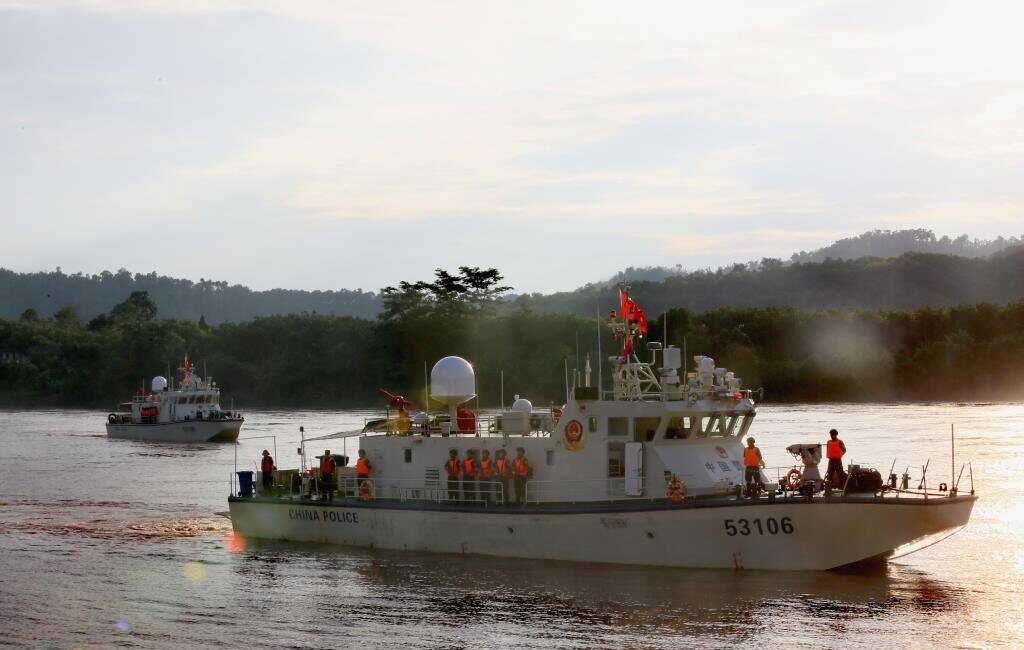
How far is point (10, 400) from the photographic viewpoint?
130 m

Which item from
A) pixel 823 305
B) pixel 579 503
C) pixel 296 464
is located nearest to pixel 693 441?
pixel 579 503

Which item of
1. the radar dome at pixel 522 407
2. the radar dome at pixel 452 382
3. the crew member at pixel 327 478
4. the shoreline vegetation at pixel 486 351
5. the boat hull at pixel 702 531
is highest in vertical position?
the shoreline vegetation at pixel 486 351

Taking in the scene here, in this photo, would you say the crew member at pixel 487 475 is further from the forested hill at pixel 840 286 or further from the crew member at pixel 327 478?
the forested hill at pixel 840 286

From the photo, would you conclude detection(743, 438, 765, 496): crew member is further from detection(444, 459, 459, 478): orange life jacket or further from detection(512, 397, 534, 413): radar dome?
detection(444, 459, 459, 478): orange life jacket

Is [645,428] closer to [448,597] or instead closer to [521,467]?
[521,467]

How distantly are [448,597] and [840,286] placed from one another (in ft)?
476

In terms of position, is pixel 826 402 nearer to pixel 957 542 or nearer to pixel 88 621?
pixel 957 542

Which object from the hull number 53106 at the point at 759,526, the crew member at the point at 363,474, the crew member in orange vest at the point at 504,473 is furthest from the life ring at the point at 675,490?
the crew member at the point at 363,474

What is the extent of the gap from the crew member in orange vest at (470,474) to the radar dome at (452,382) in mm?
1697

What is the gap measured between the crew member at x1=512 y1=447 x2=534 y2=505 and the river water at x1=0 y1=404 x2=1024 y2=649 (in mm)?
1369

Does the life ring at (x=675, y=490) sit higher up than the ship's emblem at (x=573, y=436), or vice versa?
the ship's emblem at (x=573, y=436)

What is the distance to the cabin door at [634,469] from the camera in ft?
80.8

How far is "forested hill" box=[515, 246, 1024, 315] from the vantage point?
482ft

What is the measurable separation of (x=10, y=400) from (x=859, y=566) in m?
122
